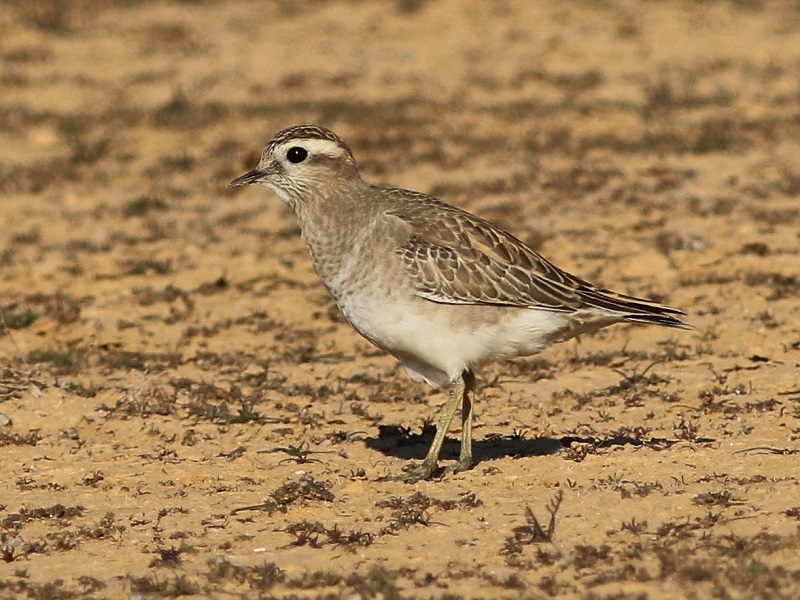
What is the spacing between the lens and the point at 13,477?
28.7 ft

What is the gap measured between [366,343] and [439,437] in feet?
11.0

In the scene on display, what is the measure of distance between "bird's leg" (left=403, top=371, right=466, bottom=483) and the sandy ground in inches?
5.2

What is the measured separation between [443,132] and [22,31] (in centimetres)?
886

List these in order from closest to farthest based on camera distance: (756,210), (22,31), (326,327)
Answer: (326,327)
(756,210)
(22,31)

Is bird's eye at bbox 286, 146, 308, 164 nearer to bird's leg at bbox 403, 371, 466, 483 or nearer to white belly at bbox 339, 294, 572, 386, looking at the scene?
white belly at bbox 339, 294, 572, 386

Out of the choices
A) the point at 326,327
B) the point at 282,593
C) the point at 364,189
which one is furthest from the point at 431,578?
the point at 326,327

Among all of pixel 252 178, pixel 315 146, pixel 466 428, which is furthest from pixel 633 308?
pixel 252 178

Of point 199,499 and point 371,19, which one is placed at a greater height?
point 371,19

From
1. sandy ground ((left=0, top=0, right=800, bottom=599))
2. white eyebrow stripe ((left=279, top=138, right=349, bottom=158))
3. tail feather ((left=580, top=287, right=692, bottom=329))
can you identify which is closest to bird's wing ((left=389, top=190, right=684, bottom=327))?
tail feather ((left=580, top=287, right=692, bottom=329))

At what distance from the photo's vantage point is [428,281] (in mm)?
8391

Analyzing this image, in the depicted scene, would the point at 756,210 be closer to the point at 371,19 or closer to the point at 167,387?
the point at 167,387

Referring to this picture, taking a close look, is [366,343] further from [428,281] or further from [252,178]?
[428,281]

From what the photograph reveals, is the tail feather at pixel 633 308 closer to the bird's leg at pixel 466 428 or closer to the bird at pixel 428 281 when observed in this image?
the bird at pixel 428 281

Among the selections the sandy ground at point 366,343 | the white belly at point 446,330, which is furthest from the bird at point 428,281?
the sandy ground at point 366,343
